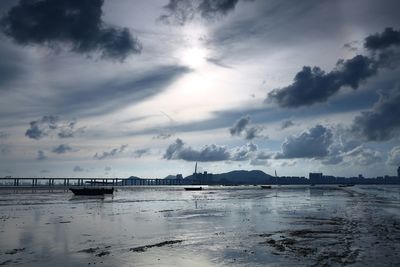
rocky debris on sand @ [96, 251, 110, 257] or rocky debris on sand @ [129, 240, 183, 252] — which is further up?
rocky debris on sand @ [96, 251, 110, 257]

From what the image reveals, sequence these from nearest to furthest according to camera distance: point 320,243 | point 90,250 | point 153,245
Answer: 1. point 90,250
2. point 153,245
3. point 320,243

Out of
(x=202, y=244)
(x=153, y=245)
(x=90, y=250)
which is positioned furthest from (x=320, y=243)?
(x=90, y=250)

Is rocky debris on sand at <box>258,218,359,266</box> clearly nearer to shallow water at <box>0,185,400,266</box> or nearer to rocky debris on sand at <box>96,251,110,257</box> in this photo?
shallow water at <box>0,185,400,266</box>

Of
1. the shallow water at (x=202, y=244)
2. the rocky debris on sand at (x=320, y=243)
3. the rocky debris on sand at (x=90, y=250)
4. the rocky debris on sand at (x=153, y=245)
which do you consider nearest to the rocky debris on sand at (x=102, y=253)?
the shallow water at (x=202, y=244)

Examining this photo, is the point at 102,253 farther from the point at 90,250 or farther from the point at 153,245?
the point at 153,245

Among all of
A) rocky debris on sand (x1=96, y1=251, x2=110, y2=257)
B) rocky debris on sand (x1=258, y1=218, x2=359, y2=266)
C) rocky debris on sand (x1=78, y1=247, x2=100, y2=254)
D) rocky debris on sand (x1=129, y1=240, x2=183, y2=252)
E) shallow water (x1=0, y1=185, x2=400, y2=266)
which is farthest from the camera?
rocky debris on sand (x1=129, y1=240, x2=183, y2=252)

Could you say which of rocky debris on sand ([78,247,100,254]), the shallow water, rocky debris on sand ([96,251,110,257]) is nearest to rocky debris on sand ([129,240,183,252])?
the shallow water

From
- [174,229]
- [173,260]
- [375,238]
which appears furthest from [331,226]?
[173,260]

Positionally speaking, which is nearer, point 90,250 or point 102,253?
point 102,253


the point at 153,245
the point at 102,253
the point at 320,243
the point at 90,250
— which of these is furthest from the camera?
the point at 320,243

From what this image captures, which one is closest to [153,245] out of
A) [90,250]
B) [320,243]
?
[90,250]

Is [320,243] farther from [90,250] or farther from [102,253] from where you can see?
[90,250]

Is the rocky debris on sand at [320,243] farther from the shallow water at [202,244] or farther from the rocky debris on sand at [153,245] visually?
the rocky debris on sand at [153,245]

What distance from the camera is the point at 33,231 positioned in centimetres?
3566
